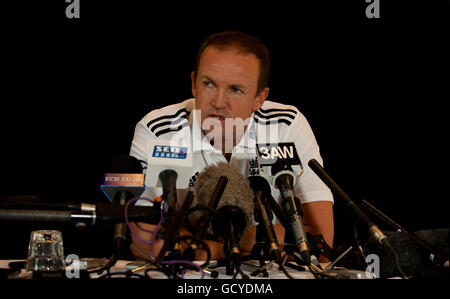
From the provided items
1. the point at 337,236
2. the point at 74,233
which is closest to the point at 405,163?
the point at 337,236

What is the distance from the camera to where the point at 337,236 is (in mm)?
3539

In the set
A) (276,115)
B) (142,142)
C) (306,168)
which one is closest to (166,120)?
(142,142)

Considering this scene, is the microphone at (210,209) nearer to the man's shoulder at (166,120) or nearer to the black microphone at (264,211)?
the black microphone at (264,211)

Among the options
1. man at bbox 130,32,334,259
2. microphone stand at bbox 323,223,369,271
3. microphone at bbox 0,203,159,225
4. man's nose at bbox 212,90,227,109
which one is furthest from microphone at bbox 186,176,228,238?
man's nose at bbox 212,90,227,109

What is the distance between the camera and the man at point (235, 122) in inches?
94.0

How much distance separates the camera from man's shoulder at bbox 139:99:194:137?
2531mm

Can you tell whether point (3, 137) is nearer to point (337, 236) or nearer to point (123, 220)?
point (123, 220)

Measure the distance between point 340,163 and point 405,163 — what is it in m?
0.45

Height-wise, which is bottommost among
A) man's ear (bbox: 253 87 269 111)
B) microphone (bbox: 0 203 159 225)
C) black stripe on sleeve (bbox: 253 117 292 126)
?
microphone (bbox: 0 203 159 225)

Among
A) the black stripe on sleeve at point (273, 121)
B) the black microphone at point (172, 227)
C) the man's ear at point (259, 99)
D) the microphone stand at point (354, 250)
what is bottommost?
the microphone stand at point (354, 250)

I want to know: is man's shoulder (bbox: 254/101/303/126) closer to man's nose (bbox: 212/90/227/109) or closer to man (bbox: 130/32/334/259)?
man (bbox: 130/32/334/259)

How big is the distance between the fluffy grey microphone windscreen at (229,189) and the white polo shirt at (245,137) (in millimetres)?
706

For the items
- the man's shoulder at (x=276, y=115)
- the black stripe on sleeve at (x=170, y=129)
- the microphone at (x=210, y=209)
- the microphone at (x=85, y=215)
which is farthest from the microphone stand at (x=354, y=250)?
the black stripe on sleeve at (x=170, y=129)

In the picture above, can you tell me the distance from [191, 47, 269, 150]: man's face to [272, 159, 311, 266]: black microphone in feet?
2.78
